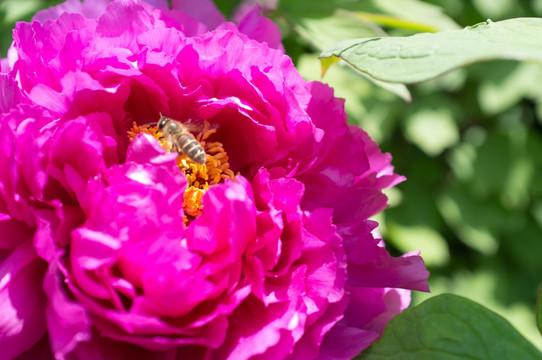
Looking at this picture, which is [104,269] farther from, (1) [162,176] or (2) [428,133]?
(2) [428,133]

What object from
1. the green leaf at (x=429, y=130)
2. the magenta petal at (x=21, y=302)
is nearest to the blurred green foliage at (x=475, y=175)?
the green leaf at (x=429, y=130)

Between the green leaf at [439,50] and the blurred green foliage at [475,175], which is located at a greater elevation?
the green leaf at [439,50]

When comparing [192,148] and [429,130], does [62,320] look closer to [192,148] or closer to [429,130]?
[192,148]

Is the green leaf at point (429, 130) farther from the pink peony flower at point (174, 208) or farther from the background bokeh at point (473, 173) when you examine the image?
the pink peony flower at point (174, 208)

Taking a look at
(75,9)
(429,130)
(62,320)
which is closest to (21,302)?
(62,320)

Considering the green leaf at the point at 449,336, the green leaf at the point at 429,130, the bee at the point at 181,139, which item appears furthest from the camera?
the green leaf at the point at 429,130

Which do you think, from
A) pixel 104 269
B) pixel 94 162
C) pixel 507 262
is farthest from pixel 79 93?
pixel 507 262
